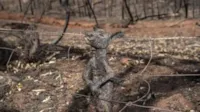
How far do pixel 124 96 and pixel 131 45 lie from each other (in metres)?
1.51

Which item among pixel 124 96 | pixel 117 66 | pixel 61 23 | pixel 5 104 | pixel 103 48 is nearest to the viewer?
pixel 103 48

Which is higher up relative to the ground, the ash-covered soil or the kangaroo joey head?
the kangaroo joey head

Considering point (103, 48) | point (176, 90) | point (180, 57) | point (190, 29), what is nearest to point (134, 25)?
point (190, 29)

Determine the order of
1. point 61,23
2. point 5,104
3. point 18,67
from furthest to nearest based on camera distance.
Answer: point 61,23 < point 18,67 < point 5,104

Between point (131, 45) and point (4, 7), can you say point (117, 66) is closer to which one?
point (131, 45)

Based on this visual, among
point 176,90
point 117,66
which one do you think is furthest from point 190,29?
point 176,90

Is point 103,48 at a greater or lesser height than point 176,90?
greater

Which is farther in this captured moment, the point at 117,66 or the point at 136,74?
the point at 117,66

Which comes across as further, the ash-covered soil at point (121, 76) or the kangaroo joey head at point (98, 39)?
the ash-covered soil at point (121, 76)

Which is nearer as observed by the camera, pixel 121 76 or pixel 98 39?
pixel 98 39

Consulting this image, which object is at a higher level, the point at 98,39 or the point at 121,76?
the point at 98,39

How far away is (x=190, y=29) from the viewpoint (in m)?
6.56

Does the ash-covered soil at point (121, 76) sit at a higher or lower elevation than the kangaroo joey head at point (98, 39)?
lower

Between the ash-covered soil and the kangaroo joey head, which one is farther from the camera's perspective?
the ash-covered soil
